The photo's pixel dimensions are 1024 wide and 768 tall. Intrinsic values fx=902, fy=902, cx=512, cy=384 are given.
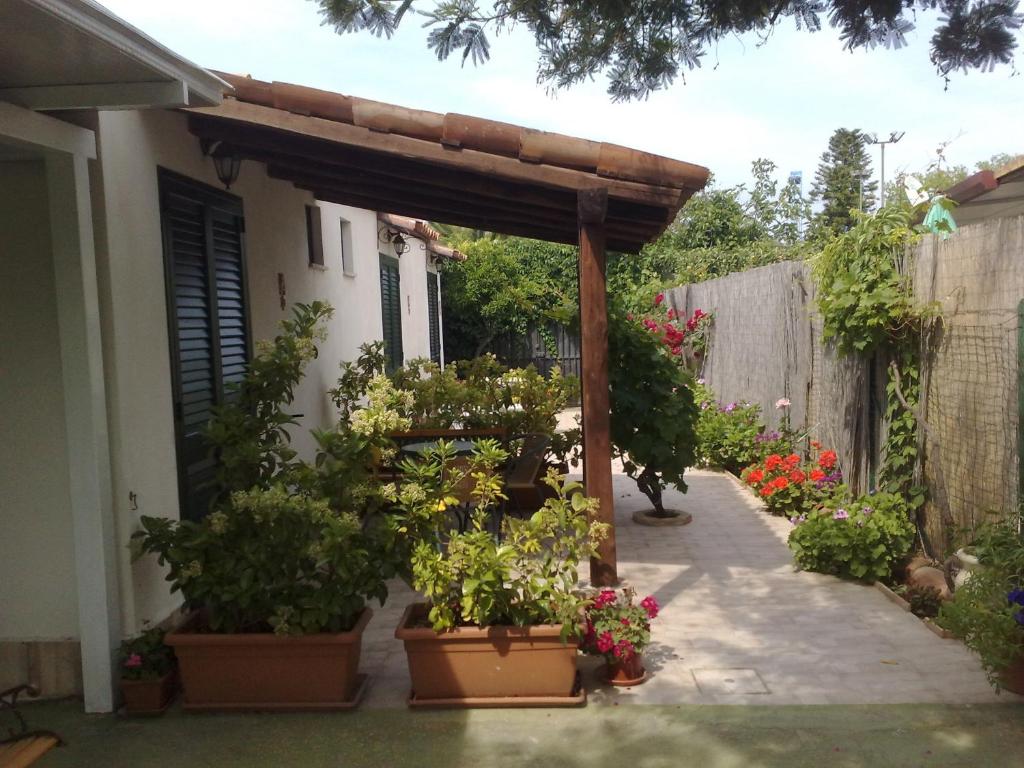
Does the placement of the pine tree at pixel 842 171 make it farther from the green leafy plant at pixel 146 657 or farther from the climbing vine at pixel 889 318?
the green leafy plant at pixel 146 657

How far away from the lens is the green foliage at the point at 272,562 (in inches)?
155

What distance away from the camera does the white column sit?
3.76m

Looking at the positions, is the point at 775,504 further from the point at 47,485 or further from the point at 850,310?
the point at 47,485

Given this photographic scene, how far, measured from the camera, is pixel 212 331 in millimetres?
5242

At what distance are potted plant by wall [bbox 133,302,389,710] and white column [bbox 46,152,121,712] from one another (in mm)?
234

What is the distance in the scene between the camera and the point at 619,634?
4.12 metres

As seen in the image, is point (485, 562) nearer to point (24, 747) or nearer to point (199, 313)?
point (24, 747)

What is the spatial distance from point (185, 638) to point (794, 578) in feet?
12.8

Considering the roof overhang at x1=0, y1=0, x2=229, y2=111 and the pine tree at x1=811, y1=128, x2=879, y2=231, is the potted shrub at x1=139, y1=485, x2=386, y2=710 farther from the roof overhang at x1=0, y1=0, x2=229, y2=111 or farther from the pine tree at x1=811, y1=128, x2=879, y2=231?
the pine tree at x1=811, y1=128, x2=879, y2=231

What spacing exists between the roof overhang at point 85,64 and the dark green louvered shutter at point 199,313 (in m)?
1.15

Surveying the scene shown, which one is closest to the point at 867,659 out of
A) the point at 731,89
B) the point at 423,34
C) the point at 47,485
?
the point at 731,89

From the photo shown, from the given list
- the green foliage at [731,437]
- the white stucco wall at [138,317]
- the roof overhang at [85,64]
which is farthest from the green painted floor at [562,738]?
the green foliage at [731,437]

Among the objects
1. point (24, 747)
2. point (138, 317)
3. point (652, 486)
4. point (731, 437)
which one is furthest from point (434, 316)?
point (24, 747)

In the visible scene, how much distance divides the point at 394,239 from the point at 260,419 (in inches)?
306
